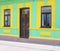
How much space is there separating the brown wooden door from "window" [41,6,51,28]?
1.96 meters

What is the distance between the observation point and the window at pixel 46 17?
1993 centimetres

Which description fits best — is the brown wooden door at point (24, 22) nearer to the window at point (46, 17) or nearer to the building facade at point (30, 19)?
the building facade at point (30, 19)

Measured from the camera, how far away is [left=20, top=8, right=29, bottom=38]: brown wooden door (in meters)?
21.8

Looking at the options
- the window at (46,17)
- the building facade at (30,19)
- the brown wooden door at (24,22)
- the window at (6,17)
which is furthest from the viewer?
the window at (6,17)

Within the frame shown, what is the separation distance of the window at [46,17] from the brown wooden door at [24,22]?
1.96m

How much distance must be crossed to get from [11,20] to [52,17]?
480 centimetres

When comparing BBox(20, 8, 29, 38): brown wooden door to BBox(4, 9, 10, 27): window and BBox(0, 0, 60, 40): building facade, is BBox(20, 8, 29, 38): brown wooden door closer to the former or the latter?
BBox(0, 0, 60, 40): building facade

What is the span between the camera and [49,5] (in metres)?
19.7

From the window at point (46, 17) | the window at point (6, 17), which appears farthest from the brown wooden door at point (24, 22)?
the window at point (46, 17)

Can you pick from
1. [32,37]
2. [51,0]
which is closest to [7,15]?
[32,37]

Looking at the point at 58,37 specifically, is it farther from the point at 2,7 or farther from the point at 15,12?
the point at 2,7

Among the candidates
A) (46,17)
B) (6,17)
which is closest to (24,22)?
(6,17)

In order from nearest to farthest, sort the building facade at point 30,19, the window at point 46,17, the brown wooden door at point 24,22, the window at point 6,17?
the building facade at point 30,19, the window at point 46,17, the brown wooden door at point 24,22, the window at point 6,17

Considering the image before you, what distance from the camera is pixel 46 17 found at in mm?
20172
